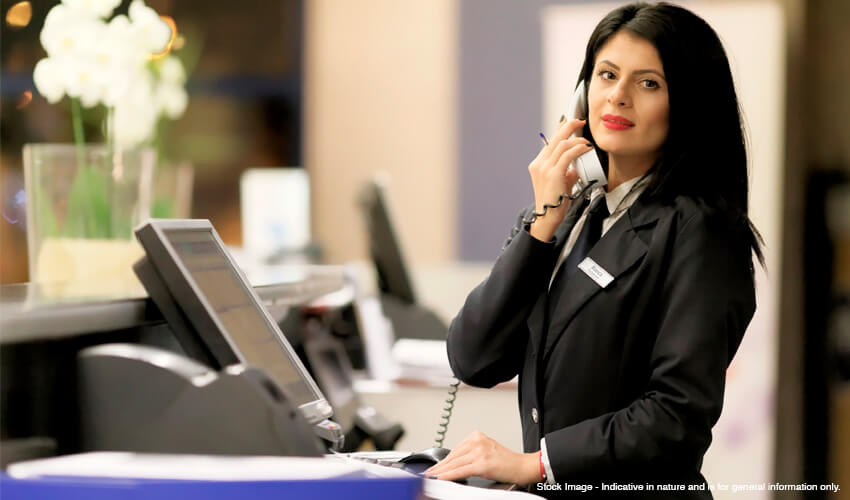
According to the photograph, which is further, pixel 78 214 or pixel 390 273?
pixel 390 273

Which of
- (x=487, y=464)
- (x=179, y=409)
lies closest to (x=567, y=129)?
(x=487, y=464)

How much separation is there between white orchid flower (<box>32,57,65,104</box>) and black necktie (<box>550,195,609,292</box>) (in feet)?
3.36

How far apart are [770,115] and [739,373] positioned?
108cm

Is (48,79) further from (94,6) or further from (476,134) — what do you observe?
(476,134)

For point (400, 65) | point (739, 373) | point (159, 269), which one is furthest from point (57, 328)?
point (400, 65)

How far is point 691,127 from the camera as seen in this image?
4.72 ft

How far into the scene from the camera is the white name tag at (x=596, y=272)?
1.42m

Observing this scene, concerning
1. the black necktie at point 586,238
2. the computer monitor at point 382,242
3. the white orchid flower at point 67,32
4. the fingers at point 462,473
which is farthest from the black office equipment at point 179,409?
the computer monitor at point 382,242

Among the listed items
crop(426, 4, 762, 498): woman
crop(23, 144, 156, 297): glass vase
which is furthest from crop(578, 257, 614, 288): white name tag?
crop(23, 144, 156, 297): glass vase

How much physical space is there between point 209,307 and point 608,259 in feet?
1.79

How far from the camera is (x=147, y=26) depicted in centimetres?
201

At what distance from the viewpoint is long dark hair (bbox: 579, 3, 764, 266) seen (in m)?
1.42

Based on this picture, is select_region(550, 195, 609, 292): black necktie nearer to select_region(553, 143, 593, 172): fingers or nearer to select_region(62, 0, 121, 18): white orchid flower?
select_region(553, 143, 593, 172): fingers

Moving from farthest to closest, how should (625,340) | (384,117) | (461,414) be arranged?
(384,117)
(461,414)
(625,340)
